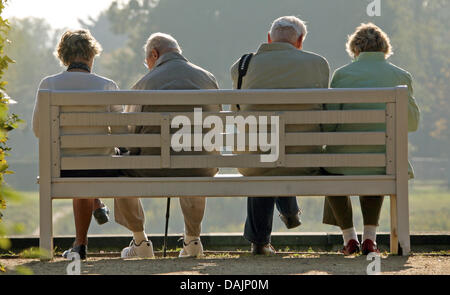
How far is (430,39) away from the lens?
220 ft

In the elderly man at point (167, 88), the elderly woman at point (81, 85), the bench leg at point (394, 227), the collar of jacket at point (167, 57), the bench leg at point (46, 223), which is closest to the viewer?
the bench leg at point (46, 223)

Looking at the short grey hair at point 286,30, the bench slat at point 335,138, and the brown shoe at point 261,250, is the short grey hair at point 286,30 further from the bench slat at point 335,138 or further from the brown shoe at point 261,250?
the brown shoe at point 261,250

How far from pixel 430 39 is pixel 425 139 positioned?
22.9 ft

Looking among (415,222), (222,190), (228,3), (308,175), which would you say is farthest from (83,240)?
(228,3)

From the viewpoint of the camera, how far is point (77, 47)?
617cm

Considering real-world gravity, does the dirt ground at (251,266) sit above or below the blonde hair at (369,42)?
below

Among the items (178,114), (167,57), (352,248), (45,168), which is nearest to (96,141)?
(45,168)

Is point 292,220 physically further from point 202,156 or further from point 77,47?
point 77,47

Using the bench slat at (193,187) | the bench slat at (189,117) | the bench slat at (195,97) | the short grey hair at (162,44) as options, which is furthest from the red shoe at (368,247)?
the short grey hair at (162,44)

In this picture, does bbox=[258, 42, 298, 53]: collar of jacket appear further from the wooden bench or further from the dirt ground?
the dirt ground

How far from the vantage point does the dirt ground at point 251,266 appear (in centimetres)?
480

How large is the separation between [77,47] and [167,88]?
64cm

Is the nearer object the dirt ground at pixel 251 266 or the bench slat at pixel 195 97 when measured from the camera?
the dirt ground at pixel 251 266

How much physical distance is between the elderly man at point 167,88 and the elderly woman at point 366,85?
0.83 metres
